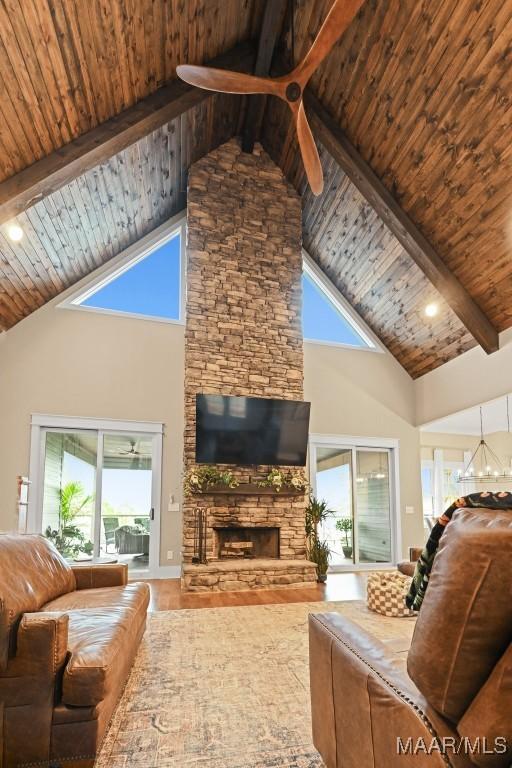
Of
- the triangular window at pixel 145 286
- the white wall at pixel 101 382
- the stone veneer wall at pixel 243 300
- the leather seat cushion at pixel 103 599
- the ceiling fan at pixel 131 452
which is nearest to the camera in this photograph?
the leather seat cushion at pixel 103 599

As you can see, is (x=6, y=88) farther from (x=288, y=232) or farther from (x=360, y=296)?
(x=360, y=296)

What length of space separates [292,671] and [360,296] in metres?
6.64

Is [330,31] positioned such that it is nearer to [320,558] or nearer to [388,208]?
[388,208]

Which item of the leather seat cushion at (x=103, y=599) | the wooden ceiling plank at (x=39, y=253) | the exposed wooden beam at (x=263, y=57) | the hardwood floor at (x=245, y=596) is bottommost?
the hardwood floor at (x=245, y=596)

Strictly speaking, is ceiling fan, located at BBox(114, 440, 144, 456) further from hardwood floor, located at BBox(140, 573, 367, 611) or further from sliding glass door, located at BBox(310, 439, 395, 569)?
sliding glass door, located at BBox(310, 439, 395, 569)

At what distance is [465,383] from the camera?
299 inches

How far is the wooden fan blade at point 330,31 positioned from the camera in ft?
11.4

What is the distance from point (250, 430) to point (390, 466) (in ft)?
11.1

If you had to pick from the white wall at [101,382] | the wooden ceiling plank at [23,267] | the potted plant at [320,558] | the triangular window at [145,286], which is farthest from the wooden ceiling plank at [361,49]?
the potted plant at [320,558]

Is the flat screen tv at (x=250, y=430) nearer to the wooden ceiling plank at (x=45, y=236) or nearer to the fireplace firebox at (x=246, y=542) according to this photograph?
the fireplace firebox at (x=246, y=542)

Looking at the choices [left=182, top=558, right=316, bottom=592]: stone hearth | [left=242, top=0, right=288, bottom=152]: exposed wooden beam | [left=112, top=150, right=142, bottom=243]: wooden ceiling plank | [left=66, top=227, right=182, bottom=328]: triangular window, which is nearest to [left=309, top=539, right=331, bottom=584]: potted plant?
[left=182, top=558, right=316, bottom=592]: stone hearth

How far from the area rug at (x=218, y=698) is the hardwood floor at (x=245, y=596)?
2.73 feet

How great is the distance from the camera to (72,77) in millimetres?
4492

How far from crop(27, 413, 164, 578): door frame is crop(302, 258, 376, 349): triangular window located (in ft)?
11.1
